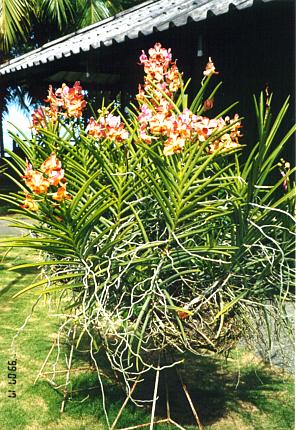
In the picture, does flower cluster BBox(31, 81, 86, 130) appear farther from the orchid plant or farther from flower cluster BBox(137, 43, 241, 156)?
flower cluster BBox(137, 43, 241, 156)

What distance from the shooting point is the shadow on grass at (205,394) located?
2.60 meters

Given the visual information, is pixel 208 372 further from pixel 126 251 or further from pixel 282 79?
pixel 282 79

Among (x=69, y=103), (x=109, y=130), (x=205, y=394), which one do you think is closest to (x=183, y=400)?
(x=205, y=394)

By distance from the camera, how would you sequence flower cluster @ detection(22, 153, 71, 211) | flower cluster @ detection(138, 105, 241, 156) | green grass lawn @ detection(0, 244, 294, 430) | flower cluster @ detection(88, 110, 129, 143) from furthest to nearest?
green grass lawn @ detection(0, 244, 294, 430) → flower cluster @ detection(88, 110, 129, 143) → flower cluster @ detection(138, 105, 241, 156) → flower cluster @ detection(22, 153, 71, 211)

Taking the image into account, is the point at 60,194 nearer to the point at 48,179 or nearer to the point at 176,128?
the point at 48,179

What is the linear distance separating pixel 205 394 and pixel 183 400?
14 centimetres

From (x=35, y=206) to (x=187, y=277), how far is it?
0.66 meters

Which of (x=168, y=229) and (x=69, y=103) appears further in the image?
(x=69, y=103)

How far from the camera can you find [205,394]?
2.86m

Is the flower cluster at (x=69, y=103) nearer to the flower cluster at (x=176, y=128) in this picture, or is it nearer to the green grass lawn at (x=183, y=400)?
the flower cluster at (x=176, y=128)

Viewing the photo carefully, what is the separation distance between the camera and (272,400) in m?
2.79

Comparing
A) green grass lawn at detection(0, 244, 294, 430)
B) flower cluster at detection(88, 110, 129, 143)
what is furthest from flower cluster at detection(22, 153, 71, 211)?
green grass lawn at detection(0, 244, 294, 430)

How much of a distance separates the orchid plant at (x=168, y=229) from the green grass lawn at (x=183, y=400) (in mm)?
503

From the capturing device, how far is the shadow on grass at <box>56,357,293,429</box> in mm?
2596
